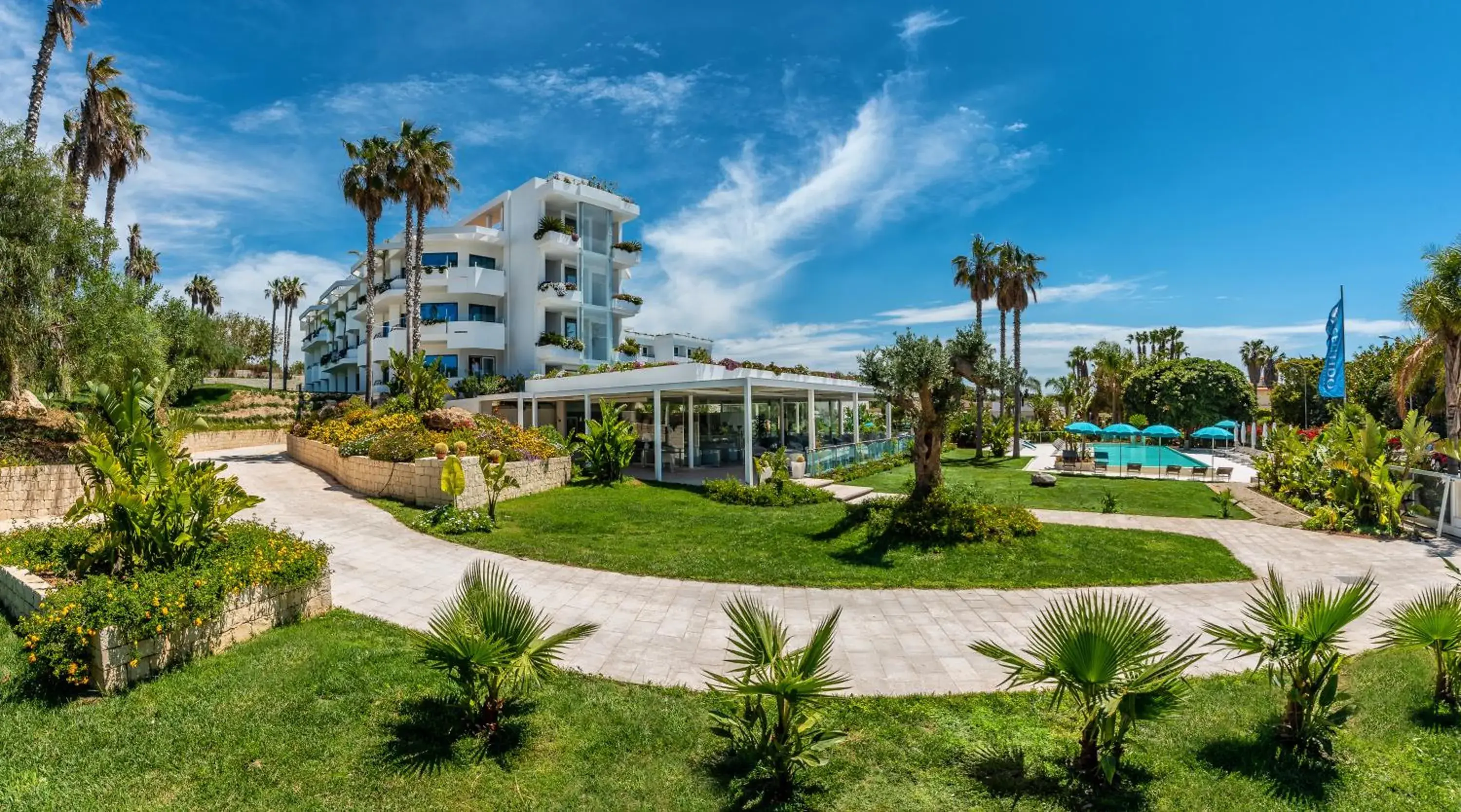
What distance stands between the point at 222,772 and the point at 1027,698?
21.4 ft

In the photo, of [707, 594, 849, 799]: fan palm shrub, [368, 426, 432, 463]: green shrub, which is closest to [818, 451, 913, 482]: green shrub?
[368, 426, 432, 463]: green shrub

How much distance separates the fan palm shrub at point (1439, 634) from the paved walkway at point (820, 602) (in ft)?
5.07

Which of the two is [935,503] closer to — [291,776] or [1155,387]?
[291,776]

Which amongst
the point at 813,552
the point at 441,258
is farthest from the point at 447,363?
the point at 813,552

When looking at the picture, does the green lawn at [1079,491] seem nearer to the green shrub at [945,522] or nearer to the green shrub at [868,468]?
the green shrub at [868,468]

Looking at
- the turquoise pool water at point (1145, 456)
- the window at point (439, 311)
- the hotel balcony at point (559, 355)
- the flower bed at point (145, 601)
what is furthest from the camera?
the turquoise pool water at point (1145, 456)

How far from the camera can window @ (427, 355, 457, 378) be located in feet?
106

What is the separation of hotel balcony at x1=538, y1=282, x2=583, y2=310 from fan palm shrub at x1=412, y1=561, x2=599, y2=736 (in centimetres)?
2789

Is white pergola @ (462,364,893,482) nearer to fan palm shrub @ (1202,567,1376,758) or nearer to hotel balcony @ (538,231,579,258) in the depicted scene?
hotel balcony @ (538,231,579,258)

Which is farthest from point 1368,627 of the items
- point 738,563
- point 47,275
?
point 47,275

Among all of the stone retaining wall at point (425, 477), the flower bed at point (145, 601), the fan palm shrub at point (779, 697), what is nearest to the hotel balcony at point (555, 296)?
the stone retaining wall at point (425, 477)

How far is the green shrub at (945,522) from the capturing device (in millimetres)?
11594

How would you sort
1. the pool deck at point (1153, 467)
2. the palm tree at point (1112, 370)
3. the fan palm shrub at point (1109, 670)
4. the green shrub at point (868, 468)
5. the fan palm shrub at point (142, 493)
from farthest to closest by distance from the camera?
the palm tree at point (1112, 370), the pool deck at point (1153, 467), the green shrub at point (868, 468), the fan palm shrub at point (142, 493), the fan palm shrub at point (1109, 670)

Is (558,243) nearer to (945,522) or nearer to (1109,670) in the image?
(945,522)
